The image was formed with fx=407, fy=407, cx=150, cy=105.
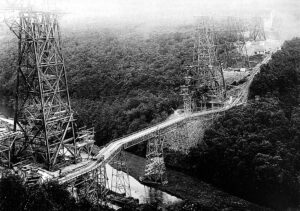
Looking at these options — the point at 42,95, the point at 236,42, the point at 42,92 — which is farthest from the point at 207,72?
the point at 42,95

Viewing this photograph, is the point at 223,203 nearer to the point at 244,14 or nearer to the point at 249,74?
the point at 249,74

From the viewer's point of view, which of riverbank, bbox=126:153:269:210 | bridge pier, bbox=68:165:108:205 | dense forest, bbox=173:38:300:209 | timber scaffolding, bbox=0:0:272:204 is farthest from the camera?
dense forest, bbox=173:38:300:209

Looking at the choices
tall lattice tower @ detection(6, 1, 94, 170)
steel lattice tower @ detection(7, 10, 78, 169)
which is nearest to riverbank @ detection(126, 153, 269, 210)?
tall lattice tower @ detection(6, 1, 94, 170)

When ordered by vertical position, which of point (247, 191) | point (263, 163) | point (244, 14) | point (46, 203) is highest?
point (244, 14)

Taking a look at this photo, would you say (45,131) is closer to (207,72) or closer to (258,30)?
(207,72)

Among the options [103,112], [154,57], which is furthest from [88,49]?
[103,112]

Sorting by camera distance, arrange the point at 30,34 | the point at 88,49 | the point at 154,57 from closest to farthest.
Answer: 1. the point at 30,34
2. the point at 154,57
3. the point at 88,49

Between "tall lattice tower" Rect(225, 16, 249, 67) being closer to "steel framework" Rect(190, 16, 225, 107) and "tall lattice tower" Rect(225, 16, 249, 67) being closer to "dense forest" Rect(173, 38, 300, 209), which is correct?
"steel framework" Rect(190, 16, 225, 107)
